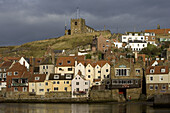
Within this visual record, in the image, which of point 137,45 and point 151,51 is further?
point 137,45

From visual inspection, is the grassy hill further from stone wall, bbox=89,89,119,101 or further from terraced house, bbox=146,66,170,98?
terraced house, bbox=146,66,170,98

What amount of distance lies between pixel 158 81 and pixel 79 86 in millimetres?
17640

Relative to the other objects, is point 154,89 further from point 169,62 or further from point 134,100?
point 169,62

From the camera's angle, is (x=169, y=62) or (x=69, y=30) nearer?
(x=169, y=62)

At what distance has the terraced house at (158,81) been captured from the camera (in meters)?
76.8

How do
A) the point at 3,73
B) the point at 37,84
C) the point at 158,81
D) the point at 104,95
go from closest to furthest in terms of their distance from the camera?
the point at 104,95, the point at 158,81, the point at 37,84, the point at 3,73

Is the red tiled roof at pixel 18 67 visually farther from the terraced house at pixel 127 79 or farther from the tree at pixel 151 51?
the tree at pixel 151 51

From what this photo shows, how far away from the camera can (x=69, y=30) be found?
509 feet

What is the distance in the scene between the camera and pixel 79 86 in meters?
79.9

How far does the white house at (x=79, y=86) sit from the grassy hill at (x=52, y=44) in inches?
1888

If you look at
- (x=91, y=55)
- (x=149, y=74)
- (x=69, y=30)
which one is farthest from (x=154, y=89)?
(x=69, y=30)

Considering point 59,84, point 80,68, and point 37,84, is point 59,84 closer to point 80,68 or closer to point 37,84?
point 37,84

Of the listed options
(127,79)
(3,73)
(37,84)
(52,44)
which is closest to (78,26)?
(52,44)

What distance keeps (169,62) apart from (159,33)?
44.5 metres
